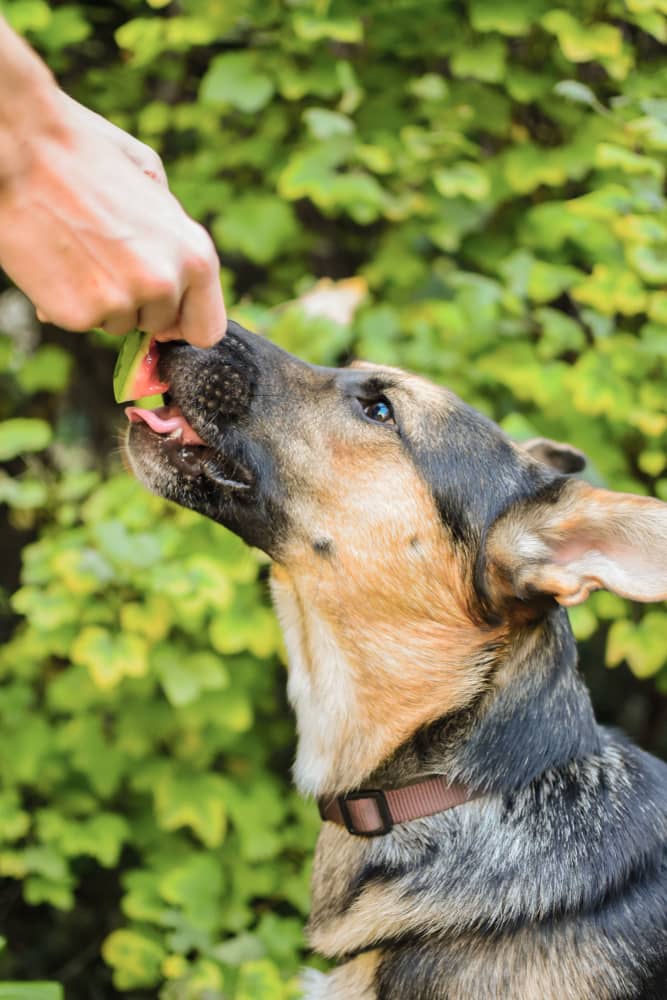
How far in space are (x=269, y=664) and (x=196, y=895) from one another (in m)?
1.01

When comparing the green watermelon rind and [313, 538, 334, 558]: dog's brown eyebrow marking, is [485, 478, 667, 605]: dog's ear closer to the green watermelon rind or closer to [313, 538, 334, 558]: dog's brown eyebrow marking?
[313, 538, 334, 558]: dog's brown eyebrow marking

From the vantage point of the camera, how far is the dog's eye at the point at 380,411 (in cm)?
307

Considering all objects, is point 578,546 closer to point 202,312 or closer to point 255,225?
point 202,312

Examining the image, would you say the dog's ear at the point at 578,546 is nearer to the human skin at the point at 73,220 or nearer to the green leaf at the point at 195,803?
the human skin at the point at 73,220

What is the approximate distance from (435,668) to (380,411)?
0.78m

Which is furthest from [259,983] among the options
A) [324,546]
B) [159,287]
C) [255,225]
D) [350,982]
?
[255,225]

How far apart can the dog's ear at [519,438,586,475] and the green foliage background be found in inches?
4.8

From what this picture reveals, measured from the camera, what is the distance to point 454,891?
265 centimetres

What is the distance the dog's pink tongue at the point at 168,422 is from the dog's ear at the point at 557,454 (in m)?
1.22

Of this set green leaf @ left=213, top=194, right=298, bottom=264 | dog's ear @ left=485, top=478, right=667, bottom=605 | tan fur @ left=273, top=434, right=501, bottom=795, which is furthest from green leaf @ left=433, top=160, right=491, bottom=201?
dog's ear @ left=485, top=478, right=667, bottom=605

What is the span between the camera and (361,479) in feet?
9.83

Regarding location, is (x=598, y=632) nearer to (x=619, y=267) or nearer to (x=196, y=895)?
(x=619, y=267)

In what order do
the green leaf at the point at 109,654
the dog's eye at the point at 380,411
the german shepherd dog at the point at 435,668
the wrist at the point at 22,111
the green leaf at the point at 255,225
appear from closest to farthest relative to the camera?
the wrist at the point at 22,111
the german shepherd dog at the point at 435,668
the dog's eye at the point at 380,411
the green leaf at the point at 109,654
the green leaf at the point at 255,225

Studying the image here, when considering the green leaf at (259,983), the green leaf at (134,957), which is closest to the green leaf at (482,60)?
the green leaf at (259,983)
